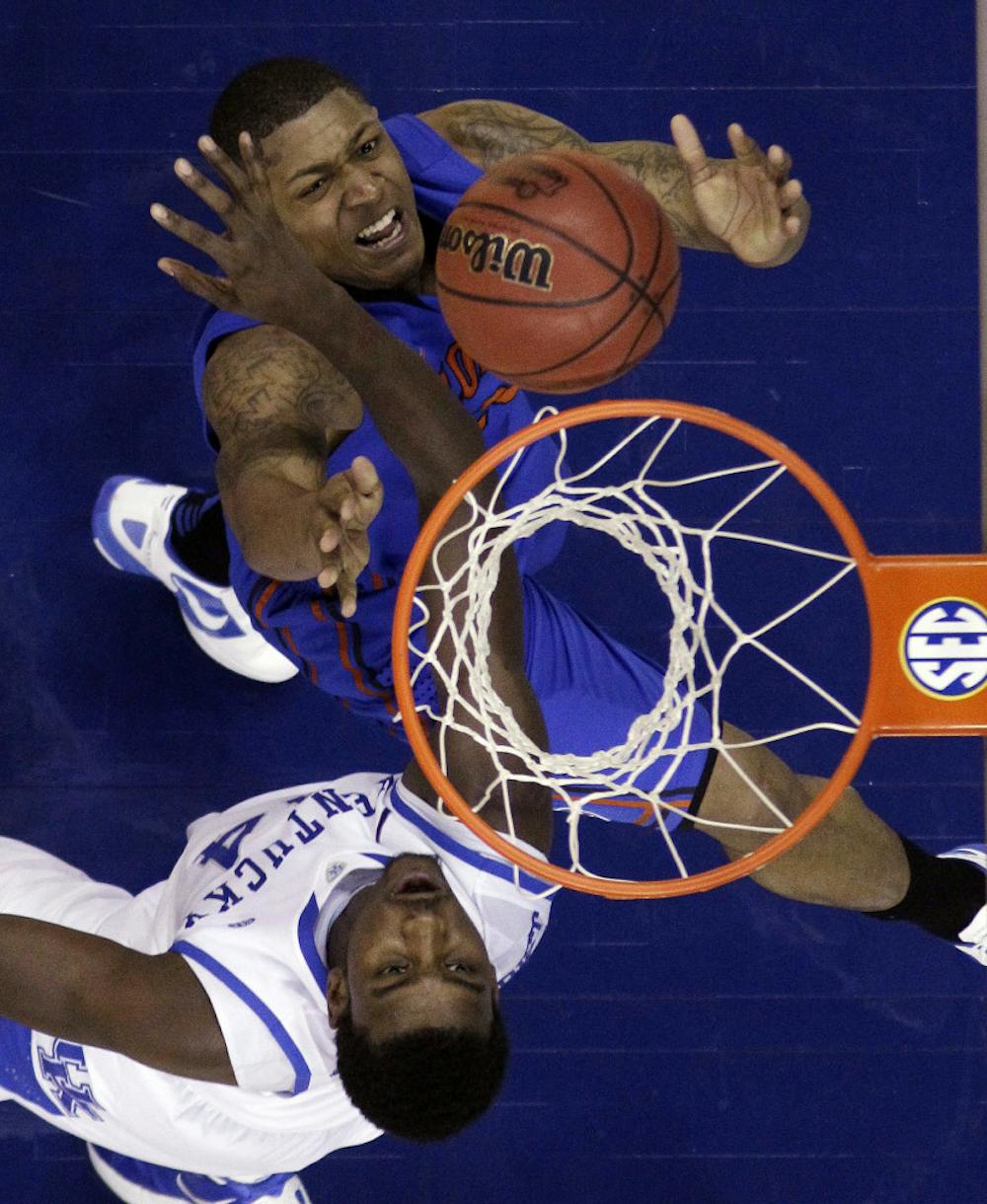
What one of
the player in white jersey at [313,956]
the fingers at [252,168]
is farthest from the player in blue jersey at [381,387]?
the fingers at [252,168]

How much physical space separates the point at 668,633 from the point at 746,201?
1.12 meters

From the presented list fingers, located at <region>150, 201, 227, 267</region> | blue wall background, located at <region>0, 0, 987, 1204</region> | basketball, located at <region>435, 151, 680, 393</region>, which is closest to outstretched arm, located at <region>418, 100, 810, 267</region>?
basketball, located at <region>435, 151, 680, 393</region>

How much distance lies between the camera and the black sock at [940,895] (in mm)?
2900

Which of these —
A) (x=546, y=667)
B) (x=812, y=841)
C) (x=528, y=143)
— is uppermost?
(x=528, y=143)

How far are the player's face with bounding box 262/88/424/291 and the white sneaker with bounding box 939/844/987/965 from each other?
5.45 feet

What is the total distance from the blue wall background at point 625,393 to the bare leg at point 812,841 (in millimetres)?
399

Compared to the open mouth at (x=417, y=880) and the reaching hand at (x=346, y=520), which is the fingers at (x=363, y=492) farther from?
the open mouth at (x=417, y=880)

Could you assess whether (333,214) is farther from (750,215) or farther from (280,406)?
(750,215)

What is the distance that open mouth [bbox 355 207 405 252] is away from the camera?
2600 mm

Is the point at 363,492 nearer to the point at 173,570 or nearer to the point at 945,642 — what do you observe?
the point at 945,642

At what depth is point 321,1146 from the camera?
2.65 metres

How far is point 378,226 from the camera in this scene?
260cm

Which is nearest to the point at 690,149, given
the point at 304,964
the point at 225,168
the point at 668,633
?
the point at 225,168

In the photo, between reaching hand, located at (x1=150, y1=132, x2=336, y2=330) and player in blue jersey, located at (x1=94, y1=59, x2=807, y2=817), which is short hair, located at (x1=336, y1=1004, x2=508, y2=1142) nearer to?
player in blue jersey, located at (x1=94, y1=59, x2=807, y2=817)
